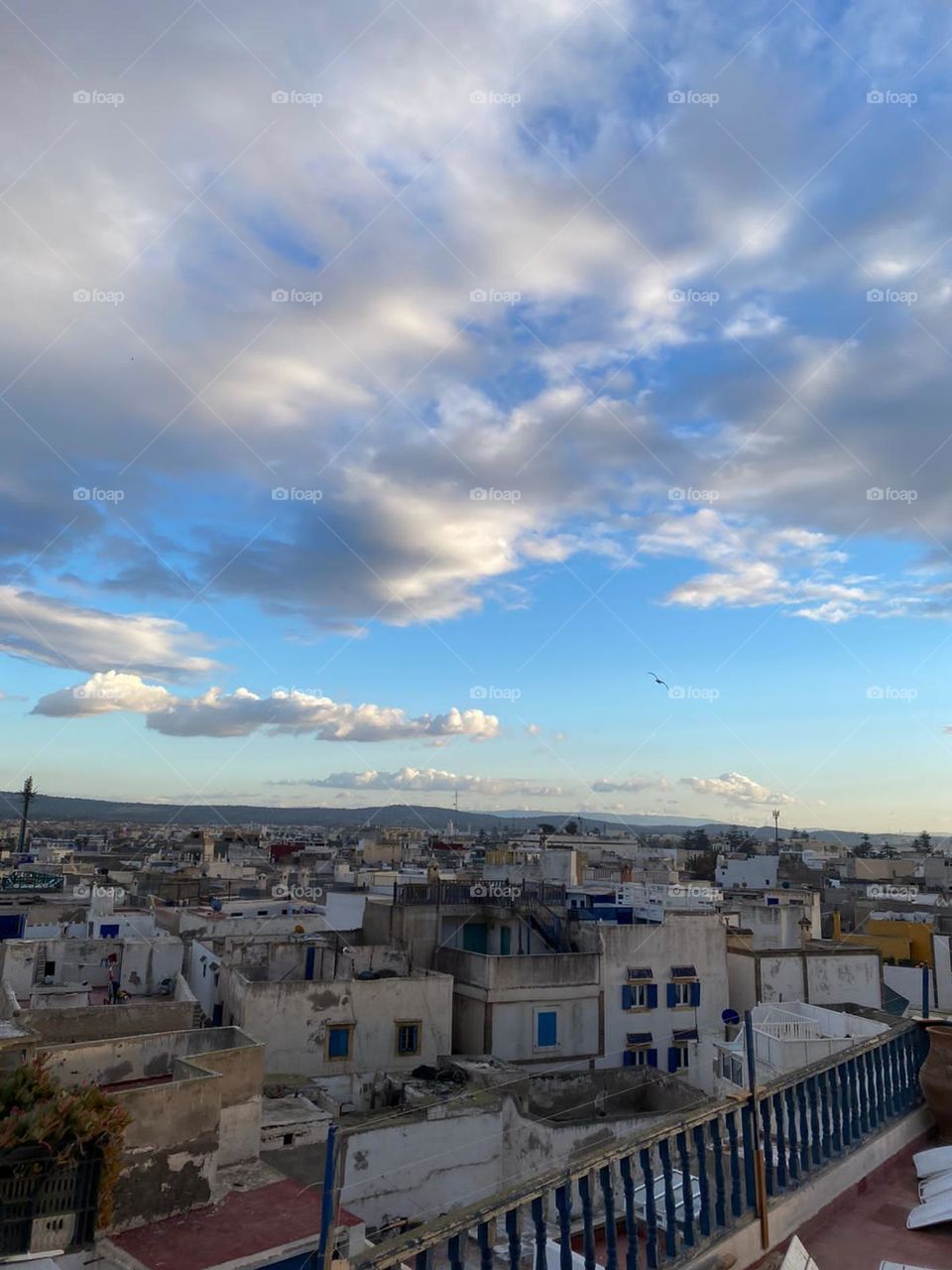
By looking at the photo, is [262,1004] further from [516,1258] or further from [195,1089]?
[516,1258]

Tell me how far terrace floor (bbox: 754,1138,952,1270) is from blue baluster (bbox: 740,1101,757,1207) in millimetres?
278

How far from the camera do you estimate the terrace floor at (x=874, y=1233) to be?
4.43 metres

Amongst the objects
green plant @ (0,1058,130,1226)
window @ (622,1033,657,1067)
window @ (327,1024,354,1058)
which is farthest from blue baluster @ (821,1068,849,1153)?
window @ (622,1033,657,1067)

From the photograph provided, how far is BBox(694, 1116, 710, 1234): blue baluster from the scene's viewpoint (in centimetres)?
417

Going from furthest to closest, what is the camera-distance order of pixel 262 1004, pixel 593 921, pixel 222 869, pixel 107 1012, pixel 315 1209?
pixel 222 869
pixel 593 921
pixel 262 1004
pixel 107 1012
pixel 315 1209

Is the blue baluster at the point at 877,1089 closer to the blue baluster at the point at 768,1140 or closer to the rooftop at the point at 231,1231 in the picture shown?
the blue baluster at the point at 768,1140

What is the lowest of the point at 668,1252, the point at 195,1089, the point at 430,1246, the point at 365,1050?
the point at 365,1050

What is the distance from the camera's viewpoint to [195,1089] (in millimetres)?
13992

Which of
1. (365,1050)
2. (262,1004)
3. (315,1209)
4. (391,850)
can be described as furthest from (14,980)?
(391,850)

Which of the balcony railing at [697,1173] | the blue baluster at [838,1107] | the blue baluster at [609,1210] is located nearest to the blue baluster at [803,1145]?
the balcony railing at [697,1173]

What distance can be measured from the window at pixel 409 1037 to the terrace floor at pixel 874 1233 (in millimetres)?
19400

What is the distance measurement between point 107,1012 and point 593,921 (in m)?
15.3

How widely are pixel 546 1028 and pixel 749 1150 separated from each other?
2273 centimetres

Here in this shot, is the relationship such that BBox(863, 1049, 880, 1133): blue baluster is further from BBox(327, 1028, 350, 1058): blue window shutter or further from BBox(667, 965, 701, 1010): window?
BBox(667, 965, 701, 1010): window
